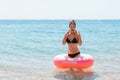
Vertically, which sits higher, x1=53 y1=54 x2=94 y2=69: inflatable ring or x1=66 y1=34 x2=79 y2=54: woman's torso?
x1=66 y1=34 x2=79 y2=54: woman's torso

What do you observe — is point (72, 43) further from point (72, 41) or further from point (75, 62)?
point (75, 62)

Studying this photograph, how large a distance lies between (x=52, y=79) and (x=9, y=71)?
144cm

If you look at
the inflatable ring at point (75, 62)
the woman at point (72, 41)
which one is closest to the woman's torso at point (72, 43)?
the woman at point (72, 41)

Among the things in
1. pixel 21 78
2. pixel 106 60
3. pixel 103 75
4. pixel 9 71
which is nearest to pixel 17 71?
pixel 9 71

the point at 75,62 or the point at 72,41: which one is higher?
the point at 72,41

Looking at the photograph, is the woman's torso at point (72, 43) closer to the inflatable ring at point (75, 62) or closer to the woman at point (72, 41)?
the woman at point (72, 41)

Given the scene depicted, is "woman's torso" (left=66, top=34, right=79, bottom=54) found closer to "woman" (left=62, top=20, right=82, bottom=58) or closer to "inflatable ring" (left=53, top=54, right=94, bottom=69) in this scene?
"woman" (left=62, top=20, right=82, bottom=58)

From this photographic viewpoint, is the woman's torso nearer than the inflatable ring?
No

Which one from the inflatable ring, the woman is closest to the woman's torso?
the woman

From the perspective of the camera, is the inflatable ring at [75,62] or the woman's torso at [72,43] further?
the woman's torso at [72,43]

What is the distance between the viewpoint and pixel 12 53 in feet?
39.1

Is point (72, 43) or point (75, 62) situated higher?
point (72, 43)

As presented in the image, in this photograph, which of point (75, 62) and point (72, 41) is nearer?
point (75, 62)

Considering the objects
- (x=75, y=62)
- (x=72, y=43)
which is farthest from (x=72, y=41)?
(x=75, y=62)
